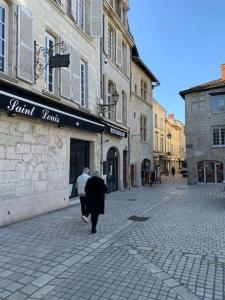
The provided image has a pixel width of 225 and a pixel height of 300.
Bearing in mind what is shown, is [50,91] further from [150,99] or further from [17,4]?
[150,99]

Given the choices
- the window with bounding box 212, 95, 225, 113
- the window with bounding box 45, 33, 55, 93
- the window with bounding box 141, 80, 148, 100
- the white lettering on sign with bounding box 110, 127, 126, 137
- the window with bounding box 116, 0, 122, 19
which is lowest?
the white lettering on sign with bounding box 110, 127, 126, 137

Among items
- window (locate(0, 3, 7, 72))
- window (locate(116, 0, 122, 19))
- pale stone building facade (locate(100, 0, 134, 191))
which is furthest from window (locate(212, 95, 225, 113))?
window (locate(0, 3, 7, 72))

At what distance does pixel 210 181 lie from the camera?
24.3 m

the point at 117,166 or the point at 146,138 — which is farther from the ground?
the point at 146,138

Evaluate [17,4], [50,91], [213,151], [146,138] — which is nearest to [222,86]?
[213,151]

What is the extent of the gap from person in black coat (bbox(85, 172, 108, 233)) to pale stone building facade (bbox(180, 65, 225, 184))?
18.6 meters

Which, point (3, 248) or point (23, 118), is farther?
point (23, 118)

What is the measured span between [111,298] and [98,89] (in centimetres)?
1169

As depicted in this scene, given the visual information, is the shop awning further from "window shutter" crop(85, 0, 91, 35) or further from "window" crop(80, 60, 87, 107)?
"window shutter" crop(85, 0, 91, 35)

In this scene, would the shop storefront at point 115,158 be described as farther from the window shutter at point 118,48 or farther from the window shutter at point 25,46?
the window shutter at point 25,46

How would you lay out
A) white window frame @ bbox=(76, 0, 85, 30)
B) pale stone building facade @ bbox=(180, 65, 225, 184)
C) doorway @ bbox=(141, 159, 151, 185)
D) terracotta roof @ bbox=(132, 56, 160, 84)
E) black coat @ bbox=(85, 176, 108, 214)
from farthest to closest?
pale stone building facade @ bbox=(180, 65, 225, 184) < doorway @ bbox=(141, 159, 151, 185) < terracotta roof @ bbox=(132, 56, 160, 84) < white window frame @ bbox=(76, 0, 85, 30) < black coat @ bbox=(85, 176, 108, 214)

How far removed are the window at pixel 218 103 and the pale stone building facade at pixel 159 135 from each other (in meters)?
13.4

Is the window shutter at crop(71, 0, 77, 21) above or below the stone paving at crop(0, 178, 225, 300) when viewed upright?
above

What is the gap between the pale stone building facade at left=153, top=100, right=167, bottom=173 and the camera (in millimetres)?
38781
